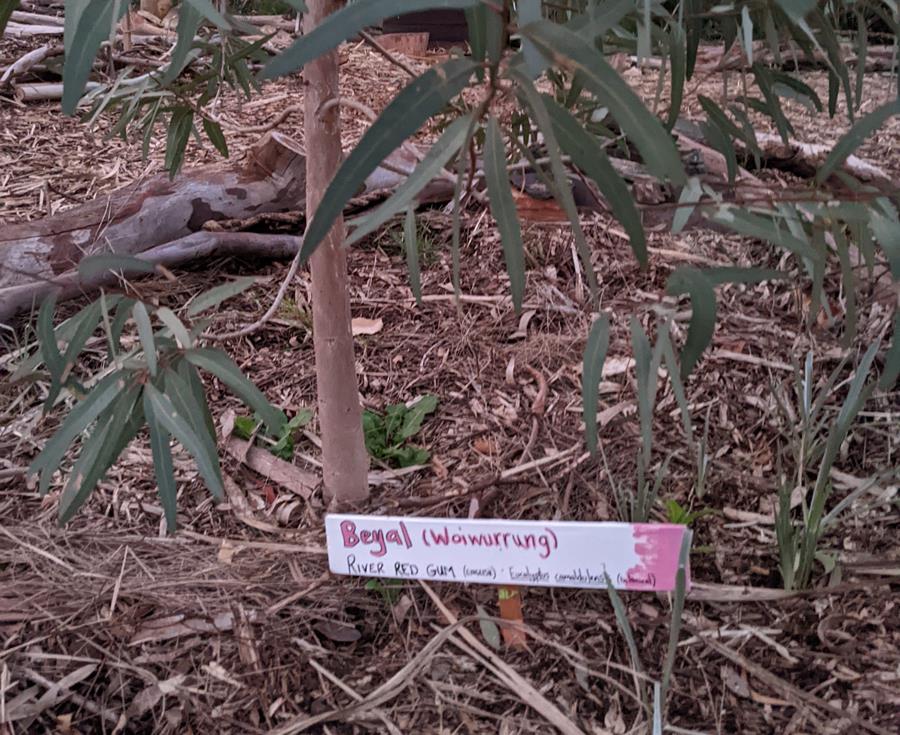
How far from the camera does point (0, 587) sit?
1.12m

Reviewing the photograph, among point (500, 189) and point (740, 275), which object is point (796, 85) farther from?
point (500, 189)

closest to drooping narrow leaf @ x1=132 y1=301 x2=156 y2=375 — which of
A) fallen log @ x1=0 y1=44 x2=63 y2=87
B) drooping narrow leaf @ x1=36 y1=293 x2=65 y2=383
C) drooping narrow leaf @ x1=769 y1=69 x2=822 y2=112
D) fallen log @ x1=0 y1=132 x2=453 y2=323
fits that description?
drooping narrow leaf @ x1=36 y1=293 x2=65 y2=383

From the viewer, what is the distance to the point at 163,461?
803 millimetres

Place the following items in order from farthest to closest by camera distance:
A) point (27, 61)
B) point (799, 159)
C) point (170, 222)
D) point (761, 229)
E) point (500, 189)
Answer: point (27, 61) < point (799, 159) < point (170, 222) < point (761, 229) < point (500, 189)

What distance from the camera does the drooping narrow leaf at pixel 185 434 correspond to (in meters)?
0.75

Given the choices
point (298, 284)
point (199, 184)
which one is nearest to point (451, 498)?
point (298, 284)

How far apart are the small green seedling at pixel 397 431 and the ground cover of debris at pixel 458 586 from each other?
0.02 m

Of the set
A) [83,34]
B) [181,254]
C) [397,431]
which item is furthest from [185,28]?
→ [181,254]

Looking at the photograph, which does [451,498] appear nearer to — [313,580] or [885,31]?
[313,580]

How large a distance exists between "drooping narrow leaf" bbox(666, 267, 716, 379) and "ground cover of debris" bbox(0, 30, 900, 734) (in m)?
0.48

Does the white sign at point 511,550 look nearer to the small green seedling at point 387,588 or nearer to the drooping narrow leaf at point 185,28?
the small green seedling at point 387,588

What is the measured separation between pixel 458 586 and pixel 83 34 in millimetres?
761

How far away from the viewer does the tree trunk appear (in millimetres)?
938

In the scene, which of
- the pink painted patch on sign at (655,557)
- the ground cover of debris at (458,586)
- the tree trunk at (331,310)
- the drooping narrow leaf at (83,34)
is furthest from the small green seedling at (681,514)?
the drooping narrow leaf at (83,34)
